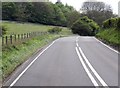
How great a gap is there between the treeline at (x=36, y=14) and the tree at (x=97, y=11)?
189 inches

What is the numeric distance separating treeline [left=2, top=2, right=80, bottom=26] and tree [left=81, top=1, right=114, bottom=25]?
481cm

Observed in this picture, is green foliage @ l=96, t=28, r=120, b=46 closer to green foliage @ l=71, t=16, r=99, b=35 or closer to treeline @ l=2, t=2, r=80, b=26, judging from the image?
green foliage @ l=71, t=16, r=99, b=35

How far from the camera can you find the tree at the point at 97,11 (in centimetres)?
12625

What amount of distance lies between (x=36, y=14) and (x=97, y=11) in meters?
21.9

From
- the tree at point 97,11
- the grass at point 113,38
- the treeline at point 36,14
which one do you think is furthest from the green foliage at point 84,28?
the grass at point 113,38

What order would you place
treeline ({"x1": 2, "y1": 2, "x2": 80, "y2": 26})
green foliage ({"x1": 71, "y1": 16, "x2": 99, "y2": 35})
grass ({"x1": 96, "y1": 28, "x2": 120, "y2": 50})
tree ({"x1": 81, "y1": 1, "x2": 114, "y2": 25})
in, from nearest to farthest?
grass ({"x1": 96, "y1": 28, "x2": 120, "y2": 50}) < green foliage ({"x1": 71, "y1": 16, "x2": 99, "y2": 35}) < treeline ({"x1": 2, "y1": 2, "x2": 80, "y2": 26}) < tree ({"x1": 81, "y1": 1, "x2": 114, "y2": 25})

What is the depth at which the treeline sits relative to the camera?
118188mm

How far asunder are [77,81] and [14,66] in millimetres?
5696

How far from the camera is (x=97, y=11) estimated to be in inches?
5162

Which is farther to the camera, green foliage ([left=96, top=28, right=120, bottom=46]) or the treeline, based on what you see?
the treeline

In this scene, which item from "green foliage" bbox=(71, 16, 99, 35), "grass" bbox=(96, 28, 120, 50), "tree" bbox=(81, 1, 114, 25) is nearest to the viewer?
"grass" bbox=(96, 28, 120, 50)

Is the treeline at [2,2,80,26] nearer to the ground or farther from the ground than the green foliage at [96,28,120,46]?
nearer to the ground

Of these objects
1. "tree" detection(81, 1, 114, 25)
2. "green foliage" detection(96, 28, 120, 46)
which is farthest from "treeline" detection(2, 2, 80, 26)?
"green foliage" detection(96, 28, 120, 46)

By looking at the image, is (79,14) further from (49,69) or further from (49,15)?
(49,69)
